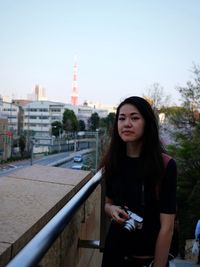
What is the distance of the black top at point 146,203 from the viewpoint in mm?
1682

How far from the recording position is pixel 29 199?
215 centimetres

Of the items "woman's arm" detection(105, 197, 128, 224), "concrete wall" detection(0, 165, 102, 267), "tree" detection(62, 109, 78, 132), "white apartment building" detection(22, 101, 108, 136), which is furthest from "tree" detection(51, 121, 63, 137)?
"woman's arm" detection(105, 197, 128, 224)

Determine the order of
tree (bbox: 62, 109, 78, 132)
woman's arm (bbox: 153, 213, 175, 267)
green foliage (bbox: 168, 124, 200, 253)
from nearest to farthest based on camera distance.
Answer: woman's arm (bbox: 153, 213, 175, 267)
green foliage (bbox: 168, 124, 200, 253)
tree (bbox: 62, 109, 78, 132)

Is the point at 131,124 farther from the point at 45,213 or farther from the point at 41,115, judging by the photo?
the point at 41,115

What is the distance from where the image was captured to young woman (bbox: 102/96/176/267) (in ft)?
5.49

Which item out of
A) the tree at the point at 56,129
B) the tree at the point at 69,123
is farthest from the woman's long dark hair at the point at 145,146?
the tree at the point at 69,123

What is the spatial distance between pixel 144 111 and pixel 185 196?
702 inches

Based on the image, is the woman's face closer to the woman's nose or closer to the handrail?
the woman's nose

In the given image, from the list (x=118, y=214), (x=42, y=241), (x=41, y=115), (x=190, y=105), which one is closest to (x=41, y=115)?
(x=41, y=115)

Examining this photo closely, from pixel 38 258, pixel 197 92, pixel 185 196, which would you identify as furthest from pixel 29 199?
pixel 197 92

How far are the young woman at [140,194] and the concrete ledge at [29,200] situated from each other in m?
0.38

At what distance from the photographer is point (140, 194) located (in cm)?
172

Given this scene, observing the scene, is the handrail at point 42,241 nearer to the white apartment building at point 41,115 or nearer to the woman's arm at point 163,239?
the woman's arm at point 163,239

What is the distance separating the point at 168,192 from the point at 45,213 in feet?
2.11
